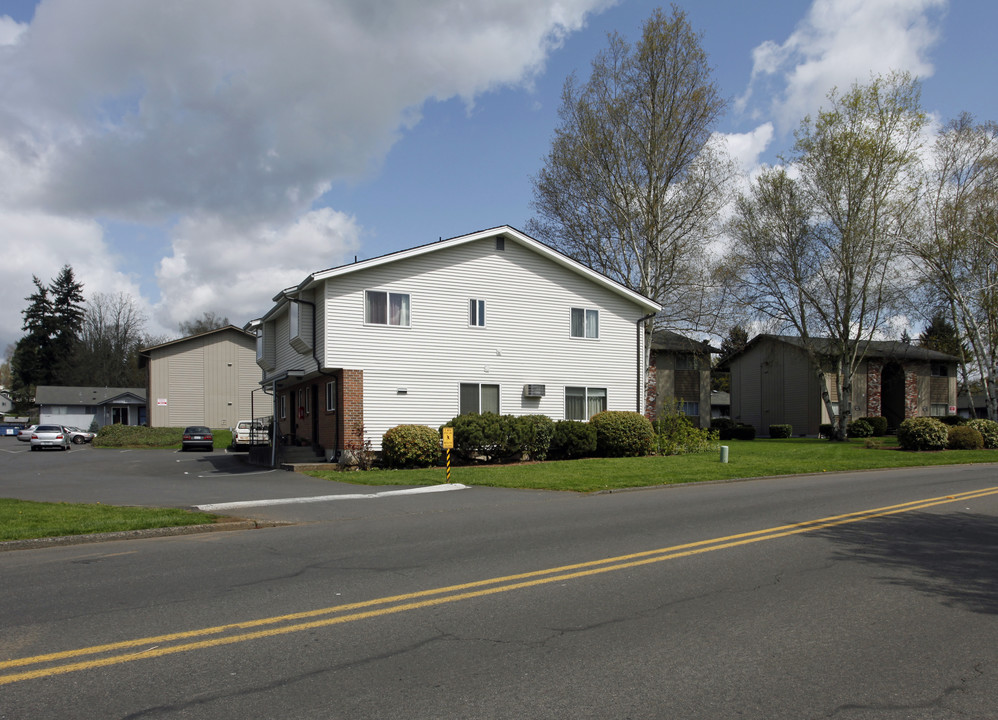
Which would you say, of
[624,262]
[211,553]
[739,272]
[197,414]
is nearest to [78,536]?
[211,553]

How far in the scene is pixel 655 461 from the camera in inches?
902

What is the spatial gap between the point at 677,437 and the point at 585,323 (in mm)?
5532

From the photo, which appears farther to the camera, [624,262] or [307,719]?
[624,262]

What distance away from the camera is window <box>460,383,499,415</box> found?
1012 inches

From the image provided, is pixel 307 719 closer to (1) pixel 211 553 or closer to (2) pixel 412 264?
(1) pixel 211 553

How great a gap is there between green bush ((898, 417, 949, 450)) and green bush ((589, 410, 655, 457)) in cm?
1190

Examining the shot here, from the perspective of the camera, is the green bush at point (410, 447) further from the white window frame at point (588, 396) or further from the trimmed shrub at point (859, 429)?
the trimmed shrub at point (859, 429)

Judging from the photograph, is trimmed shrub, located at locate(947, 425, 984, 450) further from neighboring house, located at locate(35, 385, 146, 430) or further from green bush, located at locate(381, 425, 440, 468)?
neighboring house, located at locate(35, 385, 146, 430)

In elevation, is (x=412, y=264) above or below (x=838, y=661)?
above

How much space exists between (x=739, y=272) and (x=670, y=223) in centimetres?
801

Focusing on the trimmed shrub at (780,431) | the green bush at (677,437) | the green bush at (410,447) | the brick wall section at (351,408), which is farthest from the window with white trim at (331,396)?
the trimmed shrub at (780,431)

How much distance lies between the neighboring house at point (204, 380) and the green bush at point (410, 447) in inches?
1317

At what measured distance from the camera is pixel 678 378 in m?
47.7

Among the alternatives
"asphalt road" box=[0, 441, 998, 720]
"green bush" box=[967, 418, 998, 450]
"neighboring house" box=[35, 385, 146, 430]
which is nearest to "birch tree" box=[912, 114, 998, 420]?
"green bush" box=[967, 418, 998, 450]
